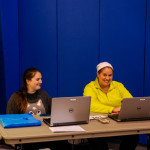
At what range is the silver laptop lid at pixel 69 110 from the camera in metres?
2.32

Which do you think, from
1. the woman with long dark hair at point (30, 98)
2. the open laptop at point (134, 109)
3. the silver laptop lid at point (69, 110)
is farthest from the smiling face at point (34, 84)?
the open laptop at point (134, 109)

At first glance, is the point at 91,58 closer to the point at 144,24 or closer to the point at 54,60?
the point at 54,60

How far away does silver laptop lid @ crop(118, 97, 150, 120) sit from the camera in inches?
97.2

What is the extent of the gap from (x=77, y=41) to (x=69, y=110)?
205 centimetres

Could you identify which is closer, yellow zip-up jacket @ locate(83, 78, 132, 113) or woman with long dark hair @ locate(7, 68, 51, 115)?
woman with long dark hair @ locate(7, 68, 51, 115)

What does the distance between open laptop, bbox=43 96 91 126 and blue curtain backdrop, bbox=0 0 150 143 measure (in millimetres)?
1859

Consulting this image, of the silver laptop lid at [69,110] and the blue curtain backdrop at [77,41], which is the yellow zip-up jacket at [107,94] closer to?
the silver laptop lid at [69,110]

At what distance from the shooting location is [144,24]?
4.16m

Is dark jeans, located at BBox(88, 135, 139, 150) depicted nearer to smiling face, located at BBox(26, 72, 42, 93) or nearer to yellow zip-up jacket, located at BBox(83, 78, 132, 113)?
yellow zip-up jacket, located at BBox(83, 78, 132, 113)

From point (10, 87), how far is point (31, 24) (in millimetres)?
1075

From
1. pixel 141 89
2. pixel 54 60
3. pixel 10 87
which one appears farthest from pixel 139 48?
pixel 10 87

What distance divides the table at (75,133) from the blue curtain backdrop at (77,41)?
1.79 m

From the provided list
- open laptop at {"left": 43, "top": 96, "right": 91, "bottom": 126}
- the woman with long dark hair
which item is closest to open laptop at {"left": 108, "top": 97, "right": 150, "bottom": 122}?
open laptop at {"left": 43, "top": 96, "right": 91, "bottom": 126}

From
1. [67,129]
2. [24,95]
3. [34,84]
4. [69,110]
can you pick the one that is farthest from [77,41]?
[67,129]
